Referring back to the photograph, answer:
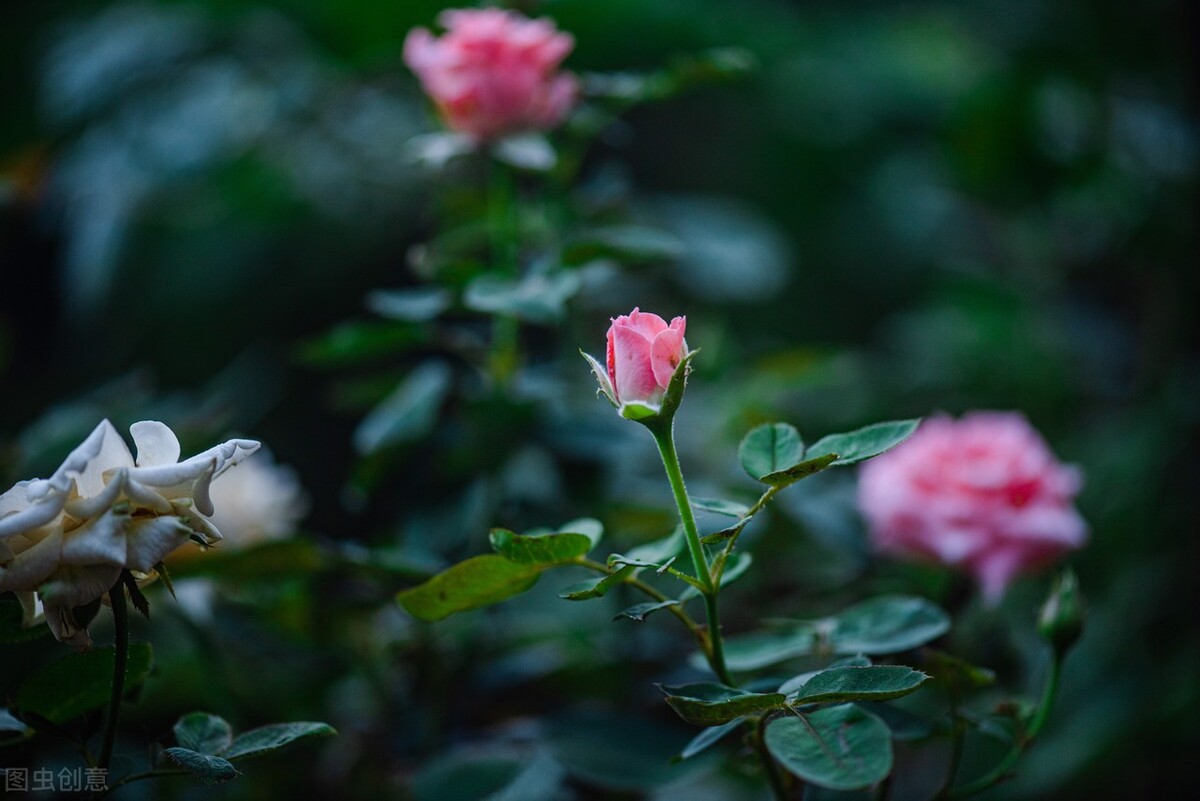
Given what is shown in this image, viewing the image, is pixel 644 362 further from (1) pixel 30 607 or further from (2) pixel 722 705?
(1) pixel 30 607

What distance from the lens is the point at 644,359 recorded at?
0.89 feet

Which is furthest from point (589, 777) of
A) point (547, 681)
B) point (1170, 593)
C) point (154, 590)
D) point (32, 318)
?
point (32, 318)

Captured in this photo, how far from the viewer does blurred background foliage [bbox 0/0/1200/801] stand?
1.59 feet

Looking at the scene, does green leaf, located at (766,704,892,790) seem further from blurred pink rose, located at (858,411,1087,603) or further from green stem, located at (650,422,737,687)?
blurred pink rose, located at (858,411,1087,603)

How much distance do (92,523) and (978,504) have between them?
397 mm

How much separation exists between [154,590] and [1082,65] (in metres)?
1.01

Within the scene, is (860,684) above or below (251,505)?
above

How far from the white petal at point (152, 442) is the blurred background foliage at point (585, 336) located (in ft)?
0.38

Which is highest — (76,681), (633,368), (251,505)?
(633,368)

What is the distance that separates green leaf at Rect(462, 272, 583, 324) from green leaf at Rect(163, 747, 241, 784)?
200 mm

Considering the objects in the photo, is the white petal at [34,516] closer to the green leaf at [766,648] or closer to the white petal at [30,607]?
the white petal at [30,607]

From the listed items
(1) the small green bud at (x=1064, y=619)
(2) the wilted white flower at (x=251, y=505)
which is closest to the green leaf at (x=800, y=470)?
(1) the small green bud at (x=1064, y=619)

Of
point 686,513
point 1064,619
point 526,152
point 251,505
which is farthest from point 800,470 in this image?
point 251,505

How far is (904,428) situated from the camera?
285mm
